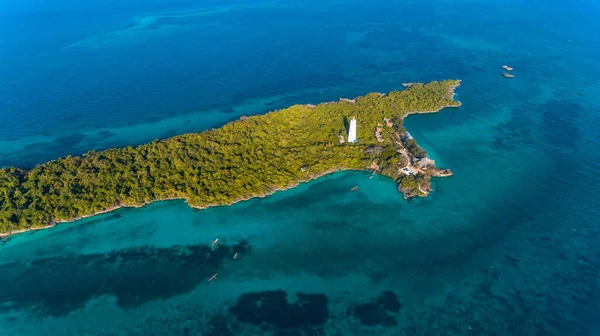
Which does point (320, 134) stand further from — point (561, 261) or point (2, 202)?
point (2, 202)

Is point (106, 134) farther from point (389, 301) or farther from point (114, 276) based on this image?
point (389, 301)

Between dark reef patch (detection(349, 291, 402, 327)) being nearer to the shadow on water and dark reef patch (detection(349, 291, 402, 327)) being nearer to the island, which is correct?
the shadow on water

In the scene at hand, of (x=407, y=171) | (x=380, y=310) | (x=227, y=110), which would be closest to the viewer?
(x=380, y=310)

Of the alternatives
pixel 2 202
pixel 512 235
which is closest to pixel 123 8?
pixel 2 202

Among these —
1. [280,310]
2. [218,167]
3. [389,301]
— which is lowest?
[389,301]

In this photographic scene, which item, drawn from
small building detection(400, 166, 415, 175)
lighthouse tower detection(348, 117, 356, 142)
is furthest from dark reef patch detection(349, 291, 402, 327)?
lighthouse tower detection(348, 117, 356, 142)

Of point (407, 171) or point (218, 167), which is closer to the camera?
point (218, 167)

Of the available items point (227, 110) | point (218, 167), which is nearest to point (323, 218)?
point (218, 167)
